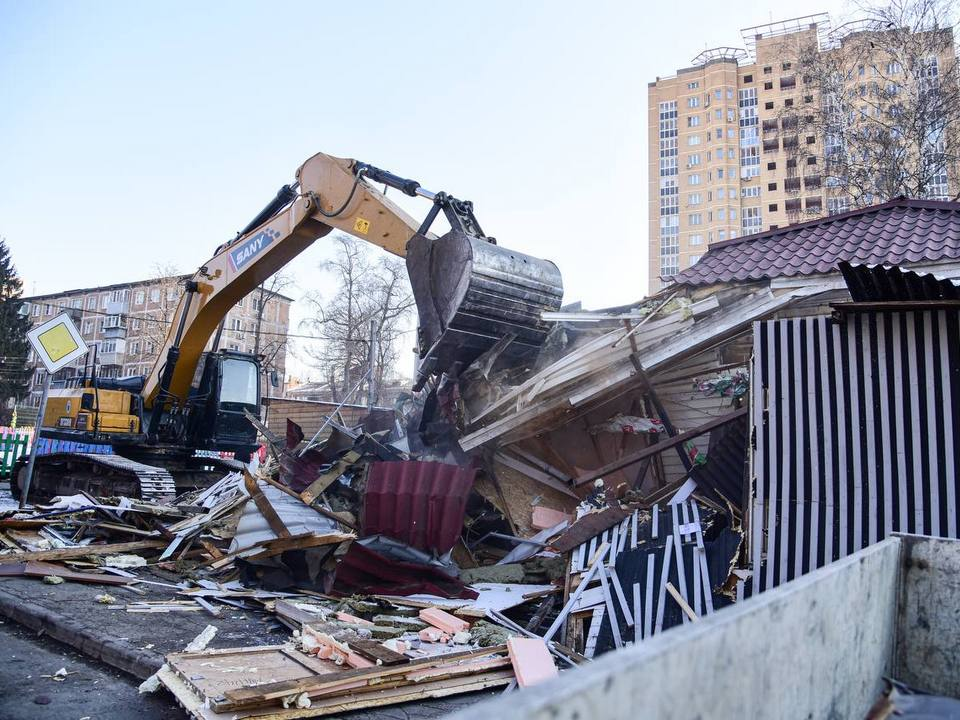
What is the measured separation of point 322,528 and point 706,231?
74.5 m

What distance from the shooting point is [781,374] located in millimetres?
5535

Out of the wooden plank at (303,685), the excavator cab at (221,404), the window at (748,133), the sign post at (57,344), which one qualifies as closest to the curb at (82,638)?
the wooden plank at (303,685)

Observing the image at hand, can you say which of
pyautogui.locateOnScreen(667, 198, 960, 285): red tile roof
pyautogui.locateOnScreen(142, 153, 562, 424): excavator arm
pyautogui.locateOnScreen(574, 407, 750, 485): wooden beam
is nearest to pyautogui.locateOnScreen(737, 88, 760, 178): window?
pyautogui.locateOnScreen(667, 198, 960, 285): red tile roof

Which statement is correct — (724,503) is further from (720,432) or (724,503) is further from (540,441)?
(540,441)

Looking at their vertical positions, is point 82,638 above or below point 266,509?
below

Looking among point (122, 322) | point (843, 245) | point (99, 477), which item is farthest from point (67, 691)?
point (122, 322)

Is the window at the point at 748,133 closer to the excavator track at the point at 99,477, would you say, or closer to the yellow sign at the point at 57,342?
the excavator track at the point at 99,477

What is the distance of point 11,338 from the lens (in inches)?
1847

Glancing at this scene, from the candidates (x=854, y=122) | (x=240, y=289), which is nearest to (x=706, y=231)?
(x=854, y=122)

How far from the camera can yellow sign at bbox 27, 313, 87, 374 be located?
8953 mm

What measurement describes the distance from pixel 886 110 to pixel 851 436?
18099 millimetres

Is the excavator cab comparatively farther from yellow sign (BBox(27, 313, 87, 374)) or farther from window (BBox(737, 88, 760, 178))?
window (BBox(737, 88, 760, 178))

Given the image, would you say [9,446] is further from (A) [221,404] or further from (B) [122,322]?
(B) [122,322]

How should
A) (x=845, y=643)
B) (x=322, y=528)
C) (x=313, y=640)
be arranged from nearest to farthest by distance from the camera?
(x=845, y=643) < (x=313, y=640) < (x=322, y=528)
